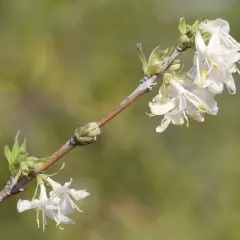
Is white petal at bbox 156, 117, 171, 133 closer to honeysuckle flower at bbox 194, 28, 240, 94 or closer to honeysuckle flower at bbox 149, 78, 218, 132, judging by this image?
honeysuckle flower at bbox 149, 78, 218, 132

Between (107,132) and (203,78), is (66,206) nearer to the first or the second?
(203,78)

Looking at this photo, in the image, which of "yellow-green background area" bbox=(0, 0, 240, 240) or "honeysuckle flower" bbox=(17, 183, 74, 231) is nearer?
"honeysuckle flower" bbox=(17, 183, 74, 231)

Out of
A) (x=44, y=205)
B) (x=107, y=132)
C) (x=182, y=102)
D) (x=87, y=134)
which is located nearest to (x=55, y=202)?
(x=44, y=205)

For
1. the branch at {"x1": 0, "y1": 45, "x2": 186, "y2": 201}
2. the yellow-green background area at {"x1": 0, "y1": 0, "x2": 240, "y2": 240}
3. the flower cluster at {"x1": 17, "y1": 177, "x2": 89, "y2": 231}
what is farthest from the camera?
the yellow-green background area at {"x1": 0, "y1": 0, "x2": 240, "y2": 240}

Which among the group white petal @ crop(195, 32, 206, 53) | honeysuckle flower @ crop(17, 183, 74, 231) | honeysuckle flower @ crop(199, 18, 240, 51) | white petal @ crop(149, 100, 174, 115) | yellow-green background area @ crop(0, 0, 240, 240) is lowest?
honeysuckle flower @ crop(17, 183, 74, 231)

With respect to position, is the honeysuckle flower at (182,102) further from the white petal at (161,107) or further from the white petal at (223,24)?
the white petal at (223,24)

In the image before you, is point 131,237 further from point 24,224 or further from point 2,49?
point 2,49

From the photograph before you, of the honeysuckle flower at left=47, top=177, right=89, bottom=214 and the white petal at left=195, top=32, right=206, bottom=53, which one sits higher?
the white petal at left=195, top=32, right=206, bottom=53

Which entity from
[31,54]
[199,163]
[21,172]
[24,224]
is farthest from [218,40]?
[199,163]

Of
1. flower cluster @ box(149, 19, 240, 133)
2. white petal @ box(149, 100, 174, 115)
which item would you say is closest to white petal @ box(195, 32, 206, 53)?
flower cluster @ box(149, 19, 240, 133)
